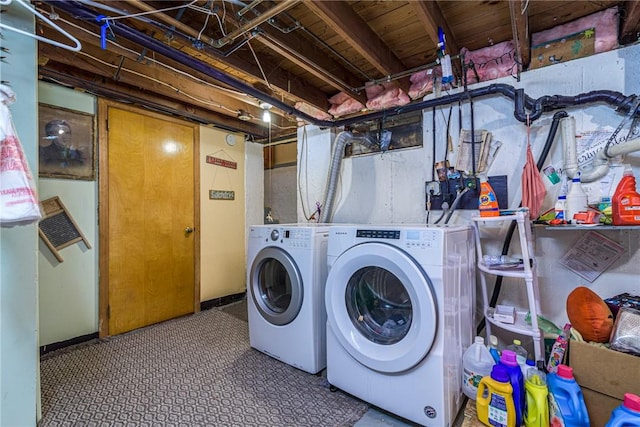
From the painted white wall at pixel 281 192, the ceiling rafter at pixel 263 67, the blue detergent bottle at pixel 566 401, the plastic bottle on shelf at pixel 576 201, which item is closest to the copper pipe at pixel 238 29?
the ceiling rafter at pixel 263 67

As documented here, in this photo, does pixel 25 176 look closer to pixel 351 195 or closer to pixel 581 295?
pixel 351 195

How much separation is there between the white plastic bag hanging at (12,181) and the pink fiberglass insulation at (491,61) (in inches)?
99.2

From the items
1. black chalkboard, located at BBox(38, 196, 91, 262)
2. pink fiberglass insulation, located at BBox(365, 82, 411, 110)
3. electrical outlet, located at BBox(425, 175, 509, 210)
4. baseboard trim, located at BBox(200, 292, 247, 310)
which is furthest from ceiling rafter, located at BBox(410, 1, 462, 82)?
baseboard trim, located at BBox(200, 292, 247, 310)

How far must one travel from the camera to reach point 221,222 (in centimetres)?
336

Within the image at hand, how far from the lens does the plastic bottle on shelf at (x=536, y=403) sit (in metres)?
1.23

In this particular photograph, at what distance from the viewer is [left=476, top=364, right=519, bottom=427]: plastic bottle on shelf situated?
1249mm

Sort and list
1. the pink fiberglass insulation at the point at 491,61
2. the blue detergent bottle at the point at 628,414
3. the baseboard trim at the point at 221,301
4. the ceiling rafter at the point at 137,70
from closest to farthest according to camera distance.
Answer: the blue detergent bottle at the point at 628,414, the ceiling rafter at the point at 137,70, the pink fiberglass insulation at the point at 491,61, the baseboard trim at the point at 221,301

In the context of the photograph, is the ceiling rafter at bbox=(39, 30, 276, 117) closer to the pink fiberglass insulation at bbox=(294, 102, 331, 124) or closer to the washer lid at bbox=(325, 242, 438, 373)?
the pink fiberglass insulation at bbox=(294, 102, 331, 124)

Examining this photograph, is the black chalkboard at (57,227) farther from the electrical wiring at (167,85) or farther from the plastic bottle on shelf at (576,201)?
the plastic bottle on shelf at (576,201)

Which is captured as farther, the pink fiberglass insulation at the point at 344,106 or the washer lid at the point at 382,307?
the pink fiberglass insulation at the point at 344,106

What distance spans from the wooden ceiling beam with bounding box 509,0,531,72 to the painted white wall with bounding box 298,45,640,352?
0.34ft

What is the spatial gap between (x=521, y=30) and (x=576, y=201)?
98cm

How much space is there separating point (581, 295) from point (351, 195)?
1.72 m

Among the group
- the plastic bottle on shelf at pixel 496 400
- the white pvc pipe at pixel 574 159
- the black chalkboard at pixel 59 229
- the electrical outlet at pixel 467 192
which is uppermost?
the white pvc pipe at pixel 574 159
